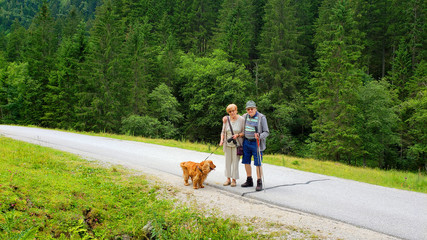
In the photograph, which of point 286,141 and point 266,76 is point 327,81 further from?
point 266,76

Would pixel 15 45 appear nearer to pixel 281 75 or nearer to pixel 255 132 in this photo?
pixel 281 75

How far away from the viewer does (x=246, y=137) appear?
6.89m

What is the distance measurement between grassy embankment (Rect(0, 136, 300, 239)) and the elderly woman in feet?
4.89

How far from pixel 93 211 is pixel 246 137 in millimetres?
3537

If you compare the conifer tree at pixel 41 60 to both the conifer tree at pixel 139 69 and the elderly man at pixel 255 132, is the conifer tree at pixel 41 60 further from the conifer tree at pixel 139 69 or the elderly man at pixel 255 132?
the elderly man at pixel 255 132

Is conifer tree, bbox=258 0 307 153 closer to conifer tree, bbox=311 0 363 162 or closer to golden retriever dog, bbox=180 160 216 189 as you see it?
conifer tree, bbox=311 0 363 162

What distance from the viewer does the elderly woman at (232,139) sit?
6941 mm

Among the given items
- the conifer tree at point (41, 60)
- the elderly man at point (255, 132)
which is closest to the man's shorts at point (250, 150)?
the elderly man at point (255, 132)

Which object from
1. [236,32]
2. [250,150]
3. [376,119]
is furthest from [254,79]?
[250,150]

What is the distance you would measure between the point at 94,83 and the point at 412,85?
120 ft

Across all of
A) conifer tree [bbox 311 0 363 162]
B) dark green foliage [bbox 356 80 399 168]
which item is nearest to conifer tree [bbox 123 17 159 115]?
conifer tree [bbox 311 0 363 162]

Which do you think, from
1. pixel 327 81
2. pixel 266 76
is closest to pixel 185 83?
pixel 266 76

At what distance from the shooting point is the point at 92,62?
33250 millimetres

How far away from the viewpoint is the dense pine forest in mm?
30797
